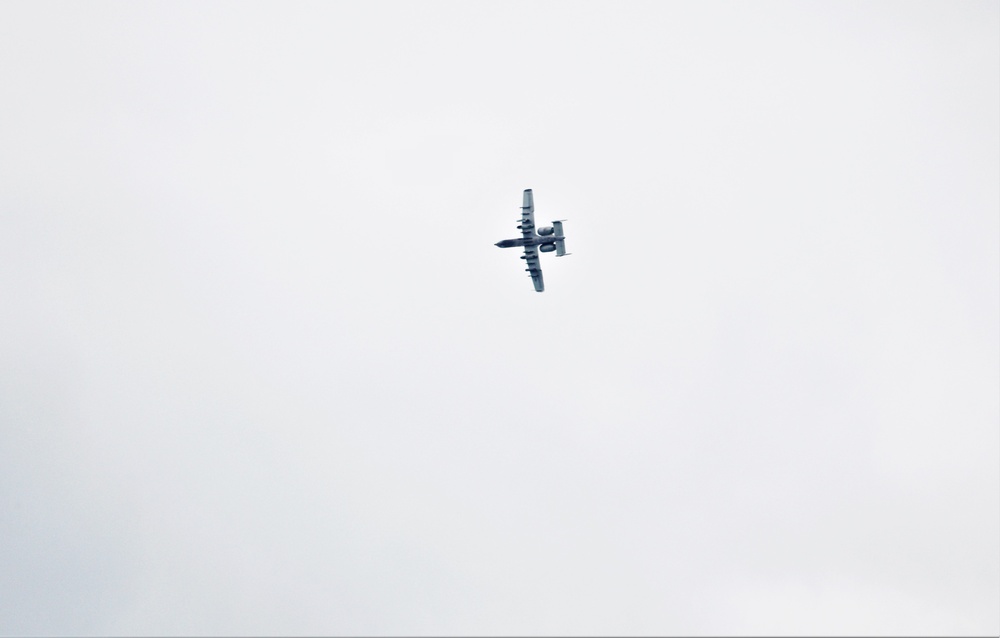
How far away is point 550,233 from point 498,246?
10.3 m

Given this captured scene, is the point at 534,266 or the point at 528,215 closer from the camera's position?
the point at 528,215

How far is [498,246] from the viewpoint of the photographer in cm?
13038

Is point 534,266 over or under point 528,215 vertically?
under

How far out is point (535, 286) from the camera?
135 metres

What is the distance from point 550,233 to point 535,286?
12.4m

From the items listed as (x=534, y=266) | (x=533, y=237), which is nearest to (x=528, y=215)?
(x=533, y=237)

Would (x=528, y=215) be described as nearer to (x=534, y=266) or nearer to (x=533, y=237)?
(x=533, y=237)

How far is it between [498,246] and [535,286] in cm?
1105

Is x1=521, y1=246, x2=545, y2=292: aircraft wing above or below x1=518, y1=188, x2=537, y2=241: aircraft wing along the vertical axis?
below

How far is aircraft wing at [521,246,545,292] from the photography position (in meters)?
130

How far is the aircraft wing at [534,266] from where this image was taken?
426ft

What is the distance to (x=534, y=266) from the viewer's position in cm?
13238

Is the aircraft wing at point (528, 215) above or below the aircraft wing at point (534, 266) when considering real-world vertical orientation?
above
